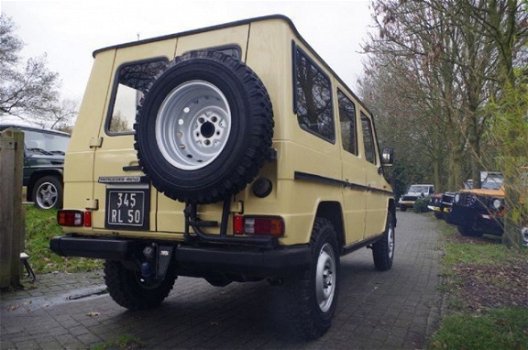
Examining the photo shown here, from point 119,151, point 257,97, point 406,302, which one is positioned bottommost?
point 406,302

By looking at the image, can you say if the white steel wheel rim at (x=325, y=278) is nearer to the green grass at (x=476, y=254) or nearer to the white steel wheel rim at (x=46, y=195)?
the green grass at (x=476, y=254)

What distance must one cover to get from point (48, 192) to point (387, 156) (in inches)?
238

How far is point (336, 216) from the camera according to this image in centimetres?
425

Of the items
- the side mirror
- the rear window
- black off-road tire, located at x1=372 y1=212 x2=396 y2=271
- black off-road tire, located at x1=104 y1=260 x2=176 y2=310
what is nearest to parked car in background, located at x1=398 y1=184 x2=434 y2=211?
black off-road tire, located at x1=372 y1=212 x2=396 y2=271

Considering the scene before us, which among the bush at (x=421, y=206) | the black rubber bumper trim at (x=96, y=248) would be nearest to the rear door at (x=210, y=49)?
the black rubber bumper trim at (x=96, y=248)

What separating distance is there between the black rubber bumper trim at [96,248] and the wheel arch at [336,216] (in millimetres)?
1657

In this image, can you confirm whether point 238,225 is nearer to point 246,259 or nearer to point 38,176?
point 246,259

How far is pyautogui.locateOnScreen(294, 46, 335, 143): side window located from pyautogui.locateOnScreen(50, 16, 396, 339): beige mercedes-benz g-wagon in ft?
0.06

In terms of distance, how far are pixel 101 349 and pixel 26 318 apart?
127 cm

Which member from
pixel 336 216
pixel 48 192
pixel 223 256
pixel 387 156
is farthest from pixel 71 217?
pixel 48 192

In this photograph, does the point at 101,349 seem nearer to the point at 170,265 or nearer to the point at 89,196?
the point at 170,265

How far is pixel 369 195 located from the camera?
560 cm

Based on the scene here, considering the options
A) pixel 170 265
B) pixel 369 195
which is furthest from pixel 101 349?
pixel 369 195

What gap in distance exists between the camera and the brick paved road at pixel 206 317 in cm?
Answer: 366
